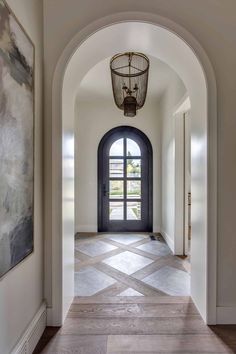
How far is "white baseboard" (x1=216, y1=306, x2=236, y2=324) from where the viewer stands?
1739 millimetres

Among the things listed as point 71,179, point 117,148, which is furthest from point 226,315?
point 117,148

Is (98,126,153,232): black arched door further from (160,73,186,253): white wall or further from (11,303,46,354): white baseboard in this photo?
(11,303,46,354): white baseboard

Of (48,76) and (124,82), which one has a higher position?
(124,82)

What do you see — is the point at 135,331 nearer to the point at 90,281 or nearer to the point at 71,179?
the point at 90,281

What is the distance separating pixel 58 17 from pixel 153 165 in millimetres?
3207

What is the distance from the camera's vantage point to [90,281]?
2.47 metres

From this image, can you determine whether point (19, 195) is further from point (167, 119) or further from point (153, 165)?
point (153, 165)

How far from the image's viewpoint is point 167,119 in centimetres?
382

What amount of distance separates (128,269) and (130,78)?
2210mm

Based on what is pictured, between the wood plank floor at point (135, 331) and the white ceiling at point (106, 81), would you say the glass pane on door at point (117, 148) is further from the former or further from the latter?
the wood plank floor at point (135, 331)

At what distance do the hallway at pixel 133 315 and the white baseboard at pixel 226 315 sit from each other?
0.14 ft

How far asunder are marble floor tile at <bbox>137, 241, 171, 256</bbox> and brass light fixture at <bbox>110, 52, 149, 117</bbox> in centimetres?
203

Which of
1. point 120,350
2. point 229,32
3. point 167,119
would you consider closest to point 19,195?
point 120,350

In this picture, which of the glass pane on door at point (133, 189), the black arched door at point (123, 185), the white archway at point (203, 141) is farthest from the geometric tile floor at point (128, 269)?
the glass pane on door at point (133, 189)
